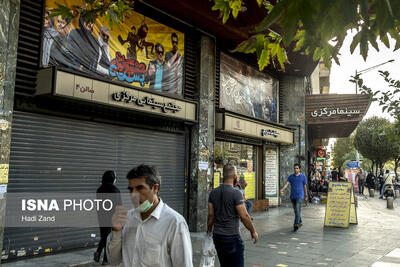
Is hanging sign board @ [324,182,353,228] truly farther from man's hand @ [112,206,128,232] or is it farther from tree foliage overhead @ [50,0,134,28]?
man's hand @ [112,206,128,232]

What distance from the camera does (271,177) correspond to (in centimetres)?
1700

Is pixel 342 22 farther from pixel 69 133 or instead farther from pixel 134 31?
pixel 134 31

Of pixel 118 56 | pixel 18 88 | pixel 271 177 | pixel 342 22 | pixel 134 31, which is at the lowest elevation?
pixel 271 177

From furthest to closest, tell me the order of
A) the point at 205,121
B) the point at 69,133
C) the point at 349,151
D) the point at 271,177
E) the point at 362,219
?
the point at 349,151, the point at 271,177, the point at 362,219, the point at 205,121, the point at 69,133

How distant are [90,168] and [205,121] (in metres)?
3.87

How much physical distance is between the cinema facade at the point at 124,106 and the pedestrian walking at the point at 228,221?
162 inches

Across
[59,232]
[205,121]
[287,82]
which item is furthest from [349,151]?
[59,232]

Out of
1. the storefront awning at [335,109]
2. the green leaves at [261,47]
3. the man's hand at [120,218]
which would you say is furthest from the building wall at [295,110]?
the man's hand at [120,218]

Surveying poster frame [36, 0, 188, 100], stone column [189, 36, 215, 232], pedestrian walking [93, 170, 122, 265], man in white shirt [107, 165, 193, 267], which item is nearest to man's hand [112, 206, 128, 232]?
man in white shirt [107, 165, 193, 267]

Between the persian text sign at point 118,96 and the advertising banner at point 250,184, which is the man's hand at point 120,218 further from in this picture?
the advertising banner at point 250,184

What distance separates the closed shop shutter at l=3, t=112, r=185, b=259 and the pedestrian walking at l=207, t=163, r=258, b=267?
160 inches

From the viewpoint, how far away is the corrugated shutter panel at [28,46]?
283 inches

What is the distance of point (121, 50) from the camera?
921 centimetres

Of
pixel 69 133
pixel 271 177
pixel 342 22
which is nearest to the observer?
pixel 342 22
